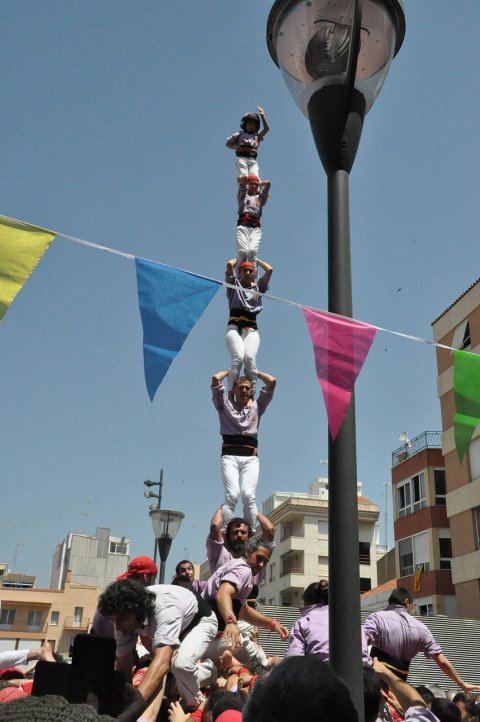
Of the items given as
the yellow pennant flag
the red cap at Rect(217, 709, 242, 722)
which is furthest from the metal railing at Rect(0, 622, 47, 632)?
the red cap at Rect(217, 709, 242, 722)

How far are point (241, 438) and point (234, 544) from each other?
5.03 feet

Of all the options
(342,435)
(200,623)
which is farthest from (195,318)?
(200,623)

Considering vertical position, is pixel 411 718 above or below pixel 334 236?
below

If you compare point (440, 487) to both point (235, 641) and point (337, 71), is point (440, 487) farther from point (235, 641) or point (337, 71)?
point (337, 71)

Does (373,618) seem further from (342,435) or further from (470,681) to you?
(470,681)

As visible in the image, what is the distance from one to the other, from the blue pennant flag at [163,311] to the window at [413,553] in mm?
26915

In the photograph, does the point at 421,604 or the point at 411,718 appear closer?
the point at 411,718

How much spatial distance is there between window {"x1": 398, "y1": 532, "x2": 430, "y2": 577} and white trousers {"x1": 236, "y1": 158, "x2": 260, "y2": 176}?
24.3 m

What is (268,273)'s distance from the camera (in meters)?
8.54

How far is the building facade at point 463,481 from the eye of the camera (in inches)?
1043

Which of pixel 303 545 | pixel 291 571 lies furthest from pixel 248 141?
pixel 291 571

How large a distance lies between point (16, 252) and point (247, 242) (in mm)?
3953

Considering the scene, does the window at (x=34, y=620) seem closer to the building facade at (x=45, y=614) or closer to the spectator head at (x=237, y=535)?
the building facade at (x=45, y=614)

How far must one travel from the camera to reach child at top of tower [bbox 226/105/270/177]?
8.79 meters
